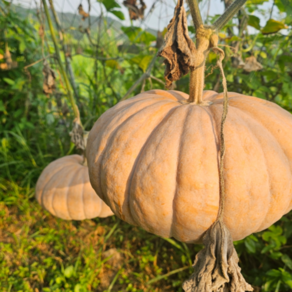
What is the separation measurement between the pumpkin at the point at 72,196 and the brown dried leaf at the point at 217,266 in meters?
1.13

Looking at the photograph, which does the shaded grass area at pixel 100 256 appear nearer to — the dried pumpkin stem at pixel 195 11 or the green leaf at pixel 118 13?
the dried pumpkin stem at pixel 195 11

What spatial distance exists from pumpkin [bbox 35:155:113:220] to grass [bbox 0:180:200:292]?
1.67 ft

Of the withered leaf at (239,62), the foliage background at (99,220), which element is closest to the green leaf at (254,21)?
the foliage background at (99,220)

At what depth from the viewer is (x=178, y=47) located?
841mm

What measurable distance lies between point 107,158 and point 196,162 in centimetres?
31

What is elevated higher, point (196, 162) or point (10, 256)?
point (196, 162)

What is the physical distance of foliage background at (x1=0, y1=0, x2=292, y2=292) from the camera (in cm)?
179

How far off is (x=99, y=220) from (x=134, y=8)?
6.45 feet

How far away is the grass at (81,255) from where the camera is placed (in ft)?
6.61

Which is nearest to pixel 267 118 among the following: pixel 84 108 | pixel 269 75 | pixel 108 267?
pixel 269 75

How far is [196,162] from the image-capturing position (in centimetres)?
79

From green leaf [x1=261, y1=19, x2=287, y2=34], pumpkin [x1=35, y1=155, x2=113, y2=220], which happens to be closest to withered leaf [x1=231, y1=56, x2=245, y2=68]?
green leaf [x1=261, y1=19, x2=287, y2=34]

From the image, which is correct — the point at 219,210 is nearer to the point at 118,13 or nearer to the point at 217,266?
the point at 217,266

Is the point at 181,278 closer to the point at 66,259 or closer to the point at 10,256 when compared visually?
the point at 66,259
